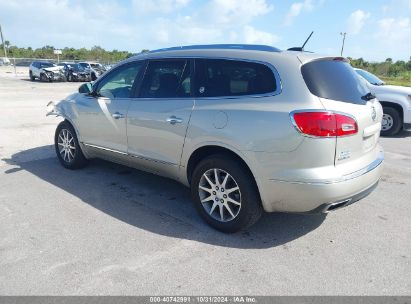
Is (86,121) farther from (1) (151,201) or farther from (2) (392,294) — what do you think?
(2) (392,294)

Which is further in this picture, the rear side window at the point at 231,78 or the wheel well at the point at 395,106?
the wheel well at the point at 395,106

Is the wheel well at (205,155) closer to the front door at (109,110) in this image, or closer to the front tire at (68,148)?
the front door at (109,110)

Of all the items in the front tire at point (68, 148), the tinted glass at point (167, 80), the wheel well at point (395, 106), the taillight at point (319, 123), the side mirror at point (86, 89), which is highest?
the tinted glass at point (167, 80)

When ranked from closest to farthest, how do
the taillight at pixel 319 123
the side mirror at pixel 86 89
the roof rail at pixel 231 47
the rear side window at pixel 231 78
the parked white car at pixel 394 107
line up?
the taillight at pixel 319 123 < the rear side window at pixel 231 78 < the roof rail at pixel 231 47 < the side mirror at pixel 86 89 < the parked white car at pixel 394 107

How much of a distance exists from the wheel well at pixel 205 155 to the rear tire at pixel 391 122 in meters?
6.89

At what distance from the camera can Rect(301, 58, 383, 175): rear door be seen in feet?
10.4

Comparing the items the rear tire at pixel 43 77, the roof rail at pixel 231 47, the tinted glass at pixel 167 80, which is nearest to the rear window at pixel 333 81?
the roof rail at pixel 231 47

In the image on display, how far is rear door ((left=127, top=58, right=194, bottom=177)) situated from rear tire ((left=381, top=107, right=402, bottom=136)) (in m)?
6.83

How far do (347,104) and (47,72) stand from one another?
28.1 m

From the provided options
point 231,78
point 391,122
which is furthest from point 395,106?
point 231,78

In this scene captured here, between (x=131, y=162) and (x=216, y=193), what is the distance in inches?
56.6

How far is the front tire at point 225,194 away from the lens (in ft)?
11.2

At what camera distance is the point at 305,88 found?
3172 millimetres

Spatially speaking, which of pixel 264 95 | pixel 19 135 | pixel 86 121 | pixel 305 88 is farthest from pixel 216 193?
pixel 19 135
